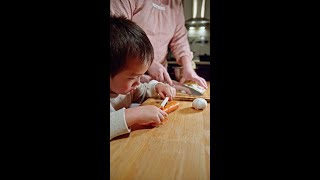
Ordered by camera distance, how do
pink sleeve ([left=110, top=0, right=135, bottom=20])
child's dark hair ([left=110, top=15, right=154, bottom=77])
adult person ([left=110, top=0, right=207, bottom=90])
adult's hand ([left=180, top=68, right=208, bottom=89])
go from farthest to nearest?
adult's hand ([left=180, top=68, right=208, bottom=89]) < adult person ([left=110, top=0, right=207, bottom=90]) < pink sleeve ([left=110, top=0, right=135, bottom=20]) < child's dark hair ([left=110, top=15, right=154, bottom=77])

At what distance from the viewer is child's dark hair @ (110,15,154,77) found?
0.70m

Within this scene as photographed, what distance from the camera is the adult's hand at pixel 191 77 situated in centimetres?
121

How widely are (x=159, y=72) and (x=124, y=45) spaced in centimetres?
35

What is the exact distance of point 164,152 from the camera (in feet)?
1.60

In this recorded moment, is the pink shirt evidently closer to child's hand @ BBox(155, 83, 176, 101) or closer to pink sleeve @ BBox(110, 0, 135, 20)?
pink sleeve @ BBox(110, 0, 135, 20)

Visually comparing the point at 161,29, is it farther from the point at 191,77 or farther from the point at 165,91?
the point at 165,91

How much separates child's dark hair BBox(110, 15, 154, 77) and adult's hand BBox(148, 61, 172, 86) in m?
0.26

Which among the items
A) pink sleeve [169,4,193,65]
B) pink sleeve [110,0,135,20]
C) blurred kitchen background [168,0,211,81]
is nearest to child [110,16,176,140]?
pink sleeve [110,0,135,20]
